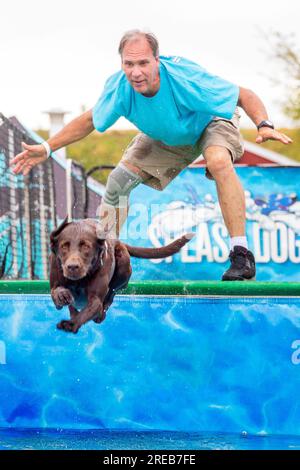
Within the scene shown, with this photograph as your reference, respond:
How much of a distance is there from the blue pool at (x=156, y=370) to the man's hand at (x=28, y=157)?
870 millimetres

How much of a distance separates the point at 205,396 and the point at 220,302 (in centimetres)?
64

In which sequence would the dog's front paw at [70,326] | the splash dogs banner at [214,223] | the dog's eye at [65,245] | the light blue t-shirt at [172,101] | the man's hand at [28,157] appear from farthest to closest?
the splash dogs banner at [214,223] < the man's hand at [28,157] < the light blue t-shirt at [172,101] < the dog's eye at [65,245] < the dog's front paw at [70,326]

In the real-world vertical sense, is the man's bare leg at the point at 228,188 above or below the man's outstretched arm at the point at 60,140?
below

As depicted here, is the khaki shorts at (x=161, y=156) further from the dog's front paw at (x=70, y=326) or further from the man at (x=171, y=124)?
the dog's front paw at (x=70, y=326)

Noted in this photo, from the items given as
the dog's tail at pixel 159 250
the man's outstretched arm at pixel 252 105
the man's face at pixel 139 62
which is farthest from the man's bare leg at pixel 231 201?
the man's face at pixel 139 62

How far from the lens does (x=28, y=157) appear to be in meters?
6.62

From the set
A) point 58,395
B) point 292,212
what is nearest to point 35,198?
point 292,212

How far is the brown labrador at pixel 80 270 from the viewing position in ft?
16.7

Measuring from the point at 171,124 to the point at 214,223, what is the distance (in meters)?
6.26

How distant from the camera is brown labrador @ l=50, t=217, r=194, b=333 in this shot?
5.09 metres

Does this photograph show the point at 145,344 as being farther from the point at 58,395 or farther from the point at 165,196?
the point at 165,196

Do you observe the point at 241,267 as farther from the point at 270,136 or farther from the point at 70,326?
the point at 70,326

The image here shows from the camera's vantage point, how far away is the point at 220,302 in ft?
21.7
